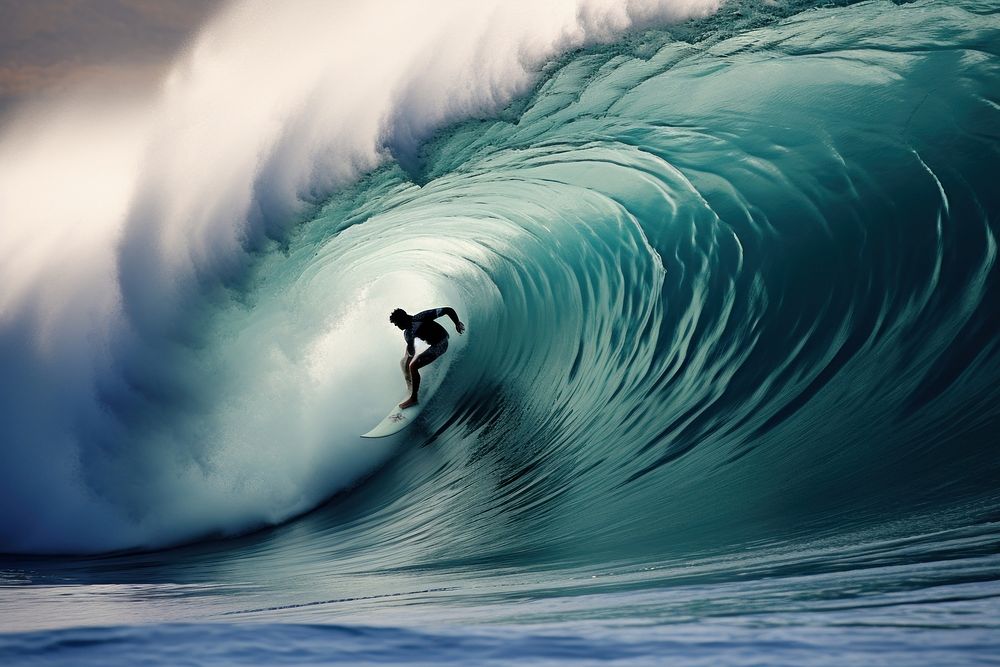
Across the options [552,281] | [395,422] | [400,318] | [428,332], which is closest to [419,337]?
[428,332]

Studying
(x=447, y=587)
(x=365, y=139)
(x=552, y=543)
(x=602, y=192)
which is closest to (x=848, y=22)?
(x=602, y=192)

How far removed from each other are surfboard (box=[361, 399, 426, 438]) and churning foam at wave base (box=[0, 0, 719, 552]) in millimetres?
291

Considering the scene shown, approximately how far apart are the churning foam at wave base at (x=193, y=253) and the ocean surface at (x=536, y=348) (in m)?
0.03

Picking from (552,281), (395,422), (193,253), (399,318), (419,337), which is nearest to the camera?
(193,253)

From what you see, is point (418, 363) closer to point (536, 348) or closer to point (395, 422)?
point (395, 422)

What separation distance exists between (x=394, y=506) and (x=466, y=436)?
51.5 inches

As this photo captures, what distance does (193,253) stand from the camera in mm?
6785

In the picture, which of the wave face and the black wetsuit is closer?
the wave face

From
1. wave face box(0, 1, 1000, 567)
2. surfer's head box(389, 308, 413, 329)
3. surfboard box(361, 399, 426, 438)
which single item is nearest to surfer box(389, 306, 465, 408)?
surfer's head box(389, 308, 413, 329)

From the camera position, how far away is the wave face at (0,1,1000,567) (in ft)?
13.9

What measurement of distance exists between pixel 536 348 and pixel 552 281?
921 millimetres

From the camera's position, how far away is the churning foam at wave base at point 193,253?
5828 millimetres

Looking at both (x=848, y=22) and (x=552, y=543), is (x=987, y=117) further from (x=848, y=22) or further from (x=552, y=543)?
(x=552, y=543)

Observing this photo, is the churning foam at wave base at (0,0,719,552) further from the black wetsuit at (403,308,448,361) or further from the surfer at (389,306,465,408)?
the black wetsuit at (403,308,448,361)
